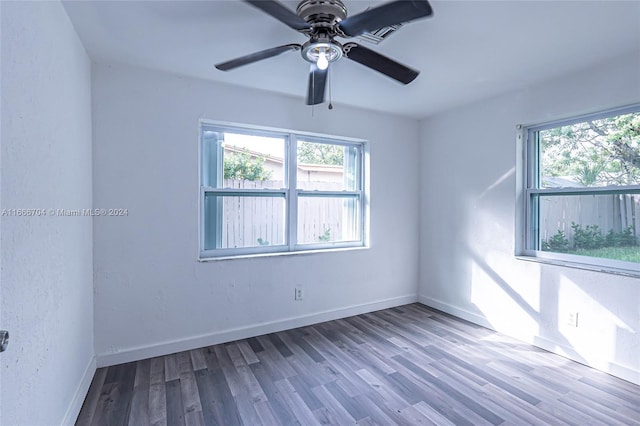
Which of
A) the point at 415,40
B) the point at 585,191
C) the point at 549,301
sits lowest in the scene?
the point at 549,301

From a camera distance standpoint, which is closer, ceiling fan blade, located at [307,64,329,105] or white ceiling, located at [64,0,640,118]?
white ceiling, located at [64,0,640,118]

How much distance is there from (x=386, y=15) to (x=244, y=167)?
79.5 inches

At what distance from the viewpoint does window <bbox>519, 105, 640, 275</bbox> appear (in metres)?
2.29

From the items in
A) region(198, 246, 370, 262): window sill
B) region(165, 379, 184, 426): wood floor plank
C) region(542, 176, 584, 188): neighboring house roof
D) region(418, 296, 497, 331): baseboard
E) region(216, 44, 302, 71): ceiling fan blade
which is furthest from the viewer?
region(418, 296, 497, 331): baseboard

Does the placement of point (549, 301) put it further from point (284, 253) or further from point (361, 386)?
point (284, 253)

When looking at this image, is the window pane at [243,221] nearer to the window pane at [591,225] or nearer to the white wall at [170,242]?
the white wall at [170,242]

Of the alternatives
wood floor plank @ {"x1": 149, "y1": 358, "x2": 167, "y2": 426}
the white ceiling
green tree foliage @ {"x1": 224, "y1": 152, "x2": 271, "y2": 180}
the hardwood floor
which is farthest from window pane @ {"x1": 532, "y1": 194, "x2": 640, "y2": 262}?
wood floor plank @ {"x1": 149, "y1": 358, "x2": 167, "y2": 426}

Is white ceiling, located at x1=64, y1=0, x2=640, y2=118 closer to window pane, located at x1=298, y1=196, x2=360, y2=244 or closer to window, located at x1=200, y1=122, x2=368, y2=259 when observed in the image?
window, located at x1=200, y1=122, x2=368, y2=259

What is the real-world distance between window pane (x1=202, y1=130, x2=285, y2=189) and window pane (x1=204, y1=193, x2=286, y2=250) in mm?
149

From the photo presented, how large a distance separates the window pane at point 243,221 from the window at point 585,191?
7.88 ft

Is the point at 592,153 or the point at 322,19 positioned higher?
the point at 322,19

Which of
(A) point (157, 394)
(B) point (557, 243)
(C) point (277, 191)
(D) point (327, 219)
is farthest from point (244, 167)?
(B) point (557, 243)

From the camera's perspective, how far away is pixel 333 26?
1533 millimetres

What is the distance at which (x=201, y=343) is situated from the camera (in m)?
2.67
